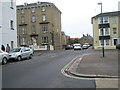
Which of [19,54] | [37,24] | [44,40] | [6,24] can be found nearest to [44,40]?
[44,40]

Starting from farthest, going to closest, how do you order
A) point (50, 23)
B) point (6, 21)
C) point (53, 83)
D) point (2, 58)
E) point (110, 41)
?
point (50, 23) < point (110, 41) < point (6, 21) < point (2, 58) < point (53, 83)

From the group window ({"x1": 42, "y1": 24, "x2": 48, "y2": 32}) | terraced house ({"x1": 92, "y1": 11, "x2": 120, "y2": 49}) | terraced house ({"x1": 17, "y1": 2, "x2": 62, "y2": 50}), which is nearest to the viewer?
terraced house ({"x1": 92, "y1": 11, "x2": 120, "y2": 49})

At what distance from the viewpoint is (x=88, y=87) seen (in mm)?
7535

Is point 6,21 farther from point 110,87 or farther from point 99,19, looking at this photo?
point 99,19

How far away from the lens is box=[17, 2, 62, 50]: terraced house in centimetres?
5634

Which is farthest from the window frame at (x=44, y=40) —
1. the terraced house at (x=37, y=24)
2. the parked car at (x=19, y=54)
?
the parked car at (x=19, y=54)

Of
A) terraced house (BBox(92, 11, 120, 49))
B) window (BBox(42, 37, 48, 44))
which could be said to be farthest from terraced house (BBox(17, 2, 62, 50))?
terraced house (BBox(92, 11, 120, 49))

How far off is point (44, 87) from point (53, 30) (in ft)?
167

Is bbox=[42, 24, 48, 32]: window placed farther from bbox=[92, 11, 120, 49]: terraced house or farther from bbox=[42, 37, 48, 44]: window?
bbox=[92, 11, 120, 49]: terraced house

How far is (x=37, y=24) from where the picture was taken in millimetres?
57875

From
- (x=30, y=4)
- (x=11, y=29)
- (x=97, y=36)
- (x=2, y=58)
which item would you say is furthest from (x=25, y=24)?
(x=2, y=58)

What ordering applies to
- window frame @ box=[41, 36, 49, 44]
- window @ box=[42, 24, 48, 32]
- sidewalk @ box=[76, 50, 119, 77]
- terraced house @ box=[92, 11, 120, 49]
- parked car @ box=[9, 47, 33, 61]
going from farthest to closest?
window @ box=[42, 24, 48, 32], window frame @ box=[41, 36, 49, 44], terraced house @ box=[92, 11, 120, 49], parked car @ box=[9, 47, 33, 61], sidewalk @ box=[76, 50, 119, 77]

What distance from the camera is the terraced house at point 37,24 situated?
185 ft

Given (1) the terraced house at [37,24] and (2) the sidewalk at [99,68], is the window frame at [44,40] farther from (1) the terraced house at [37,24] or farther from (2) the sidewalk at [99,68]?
(2) the sidewalk at [99,68]
